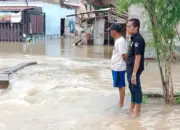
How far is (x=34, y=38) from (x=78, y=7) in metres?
18.8

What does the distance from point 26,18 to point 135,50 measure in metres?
29.3

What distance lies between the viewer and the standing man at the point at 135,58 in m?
6.00

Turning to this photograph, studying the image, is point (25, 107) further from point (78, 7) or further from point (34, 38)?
point (78, 7)

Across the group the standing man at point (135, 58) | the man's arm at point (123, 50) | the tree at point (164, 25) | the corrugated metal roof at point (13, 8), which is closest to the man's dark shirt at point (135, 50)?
the standing man at point (135, 58)

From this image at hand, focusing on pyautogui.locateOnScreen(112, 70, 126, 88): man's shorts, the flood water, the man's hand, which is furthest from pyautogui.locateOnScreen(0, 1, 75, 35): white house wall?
the man's hand

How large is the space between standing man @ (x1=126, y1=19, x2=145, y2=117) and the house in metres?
28.1

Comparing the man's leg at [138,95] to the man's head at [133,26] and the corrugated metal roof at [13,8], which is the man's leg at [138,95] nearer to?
the man's head at [133,26]

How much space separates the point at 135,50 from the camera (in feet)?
19.7

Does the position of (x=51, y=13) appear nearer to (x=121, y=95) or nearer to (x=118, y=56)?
(x=121, y=95)

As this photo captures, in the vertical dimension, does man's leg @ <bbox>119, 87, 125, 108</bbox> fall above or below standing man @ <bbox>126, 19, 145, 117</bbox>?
below

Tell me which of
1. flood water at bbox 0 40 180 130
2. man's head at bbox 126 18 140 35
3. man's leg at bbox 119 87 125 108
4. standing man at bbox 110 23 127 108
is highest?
man's head at bbox 126 18 140 35

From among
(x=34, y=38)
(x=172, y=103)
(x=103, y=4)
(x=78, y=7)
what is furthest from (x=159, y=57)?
(x=78, y=7)

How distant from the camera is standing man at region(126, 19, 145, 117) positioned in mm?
6004

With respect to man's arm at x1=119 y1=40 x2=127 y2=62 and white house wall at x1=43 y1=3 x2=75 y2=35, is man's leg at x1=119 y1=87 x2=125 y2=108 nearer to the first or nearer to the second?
man's arm at x1=119 y1=40 x2=127 y2=62
